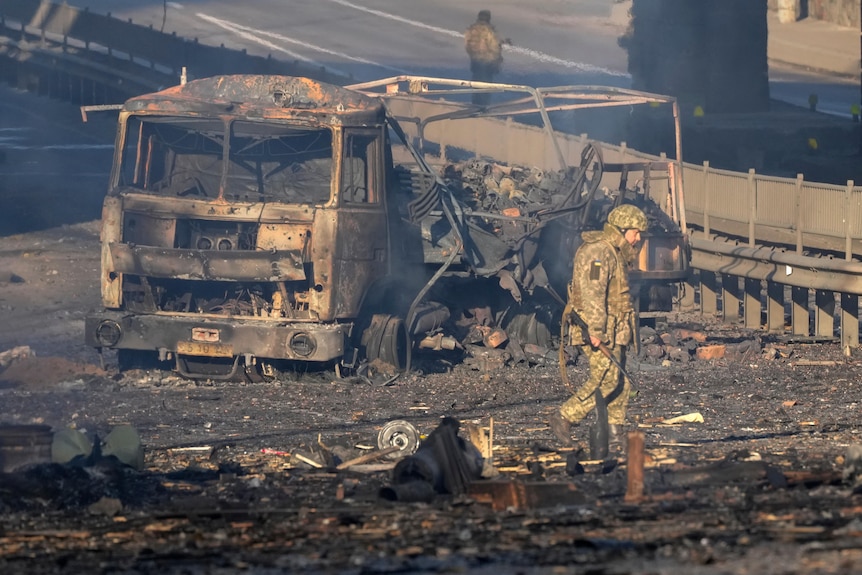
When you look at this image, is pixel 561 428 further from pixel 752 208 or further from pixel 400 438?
pixel 752 208

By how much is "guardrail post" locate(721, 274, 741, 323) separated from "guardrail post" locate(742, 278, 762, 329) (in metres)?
0.38

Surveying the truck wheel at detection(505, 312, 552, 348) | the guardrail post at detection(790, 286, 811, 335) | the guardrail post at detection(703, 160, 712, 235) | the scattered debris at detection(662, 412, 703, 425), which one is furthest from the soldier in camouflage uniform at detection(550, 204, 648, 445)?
the guardrail post at detection(703, 160, 712, 235)

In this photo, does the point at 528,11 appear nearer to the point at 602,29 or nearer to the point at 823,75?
the point at 602,29

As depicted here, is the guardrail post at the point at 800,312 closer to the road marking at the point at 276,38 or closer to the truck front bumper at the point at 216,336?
the truck front bumper at the point at 216,336

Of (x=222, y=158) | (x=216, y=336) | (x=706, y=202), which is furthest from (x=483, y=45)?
(x=216, y=336)

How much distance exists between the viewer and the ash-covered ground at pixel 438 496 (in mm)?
6641

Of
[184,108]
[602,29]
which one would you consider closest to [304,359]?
[184,108]

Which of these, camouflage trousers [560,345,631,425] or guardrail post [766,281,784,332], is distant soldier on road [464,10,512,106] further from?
camouflage trousers [560,345,631,425]

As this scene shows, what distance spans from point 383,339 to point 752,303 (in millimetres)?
5254

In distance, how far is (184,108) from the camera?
1275 cm

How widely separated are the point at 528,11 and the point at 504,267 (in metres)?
41.8

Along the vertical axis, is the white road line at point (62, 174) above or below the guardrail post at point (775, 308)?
above

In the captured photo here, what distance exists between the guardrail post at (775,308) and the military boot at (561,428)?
6.46 meters

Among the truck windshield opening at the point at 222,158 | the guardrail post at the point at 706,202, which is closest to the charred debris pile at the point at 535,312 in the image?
the truck windshield opening at the point at 222,158
